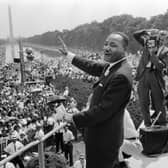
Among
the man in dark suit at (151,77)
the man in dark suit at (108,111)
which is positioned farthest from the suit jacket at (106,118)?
the man in dark suit at (151,77)

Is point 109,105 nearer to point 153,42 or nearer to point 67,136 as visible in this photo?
point 153,42

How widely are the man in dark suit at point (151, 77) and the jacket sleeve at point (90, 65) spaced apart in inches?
47.2

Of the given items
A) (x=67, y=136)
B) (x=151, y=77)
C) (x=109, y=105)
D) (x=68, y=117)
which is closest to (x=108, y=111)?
(x=109, y=105)

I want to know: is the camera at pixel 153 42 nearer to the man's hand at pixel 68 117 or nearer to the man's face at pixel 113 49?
the man's face at pixel 113 49

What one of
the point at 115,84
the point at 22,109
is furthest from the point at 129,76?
the point at 22,109

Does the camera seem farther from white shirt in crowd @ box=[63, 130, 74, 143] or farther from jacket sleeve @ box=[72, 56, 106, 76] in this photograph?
white shirt in crowd @ box=[63, 130, 74, 143]

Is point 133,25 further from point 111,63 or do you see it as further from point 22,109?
point 111,63

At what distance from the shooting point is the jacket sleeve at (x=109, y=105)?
7.06 ft

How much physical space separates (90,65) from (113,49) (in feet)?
1.24

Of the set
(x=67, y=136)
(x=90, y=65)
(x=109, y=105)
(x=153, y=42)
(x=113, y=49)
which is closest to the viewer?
(x=109, y=105)

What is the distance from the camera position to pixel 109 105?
215 cm

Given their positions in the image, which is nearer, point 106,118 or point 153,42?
point 106,118

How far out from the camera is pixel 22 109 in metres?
14.1

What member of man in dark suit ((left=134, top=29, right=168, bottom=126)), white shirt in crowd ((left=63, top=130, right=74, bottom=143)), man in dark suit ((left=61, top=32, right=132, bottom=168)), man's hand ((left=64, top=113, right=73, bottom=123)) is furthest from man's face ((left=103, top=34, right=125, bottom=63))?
white shirt in crowd ((left=63, top=130, right=74, bottom=143))
